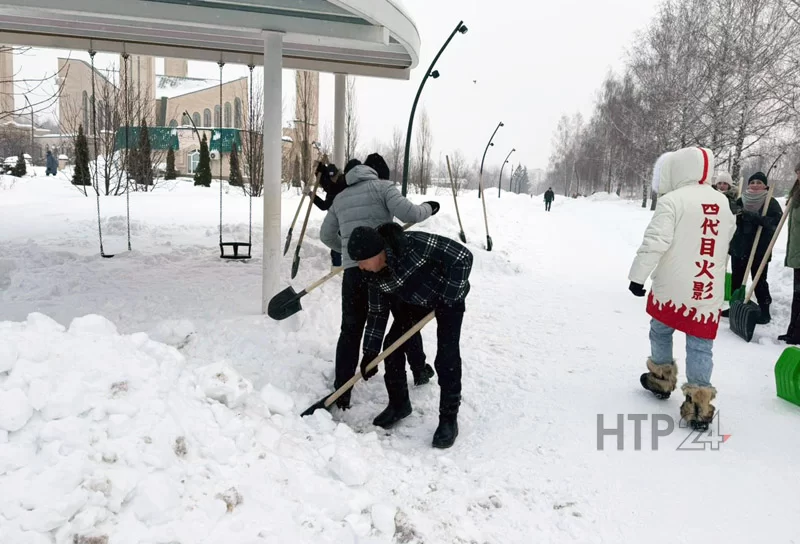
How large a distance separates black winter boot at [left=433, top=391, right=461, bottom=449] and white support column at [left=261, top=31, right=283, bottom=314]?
240cm

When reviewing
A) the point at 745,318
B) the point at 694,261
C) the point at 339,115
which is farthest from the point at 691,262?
the point at 339,115

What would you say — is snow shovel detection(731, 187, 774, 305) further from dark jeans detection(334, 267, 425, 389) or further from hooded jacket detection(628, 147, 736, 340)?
dark jeans detection(334, 267, 425, 389)

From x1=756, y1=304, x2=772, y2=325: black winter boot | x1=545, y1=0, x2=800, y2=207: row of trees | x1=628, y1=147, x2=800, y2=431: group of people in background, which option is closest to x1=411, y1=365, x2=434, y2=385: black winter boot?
x1=628, y1=147, x2=800, y2=431: group of people in background

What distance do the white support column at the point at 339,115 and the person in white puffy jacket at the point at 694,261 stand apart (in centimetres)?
501

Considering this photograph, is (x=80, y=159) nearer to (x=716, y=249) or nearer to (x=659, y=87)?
(x=716, y=249)

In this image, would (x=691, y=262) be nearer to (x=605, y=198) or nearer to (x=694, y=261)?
(x=694, y=261)

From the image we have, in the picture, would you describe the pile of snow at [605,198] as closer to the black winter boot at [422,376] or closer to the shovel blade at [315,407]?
the black winter boot at [422,376]

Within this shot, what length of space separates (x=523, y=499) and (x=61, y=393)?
2268 mm

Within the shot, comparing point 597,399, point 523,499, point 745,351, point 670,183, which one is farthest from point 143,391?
point 745,351

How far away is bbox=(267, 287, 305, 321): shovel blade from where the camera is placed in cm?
462

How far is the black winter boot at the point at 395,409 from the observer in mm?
3764

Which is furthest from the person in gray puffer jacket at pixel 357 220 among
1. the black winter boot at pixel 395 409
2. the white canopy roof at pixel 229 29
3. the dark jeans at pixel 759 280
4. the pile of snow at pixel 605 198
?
the pile of snow at pixel 605 198

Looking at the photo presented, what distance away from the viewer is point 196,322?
16.1 ft

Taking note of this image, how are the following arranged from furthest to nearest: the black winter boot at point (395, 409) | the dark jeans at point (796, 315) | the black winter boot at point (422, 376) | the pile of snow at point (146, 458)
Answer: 1. the dark jeans at point (796, 315)
2. the black winter boot at point (422, 376)
3. the black winter boot at point (395, 409)
4. the pile of snow at point (146, 458)
